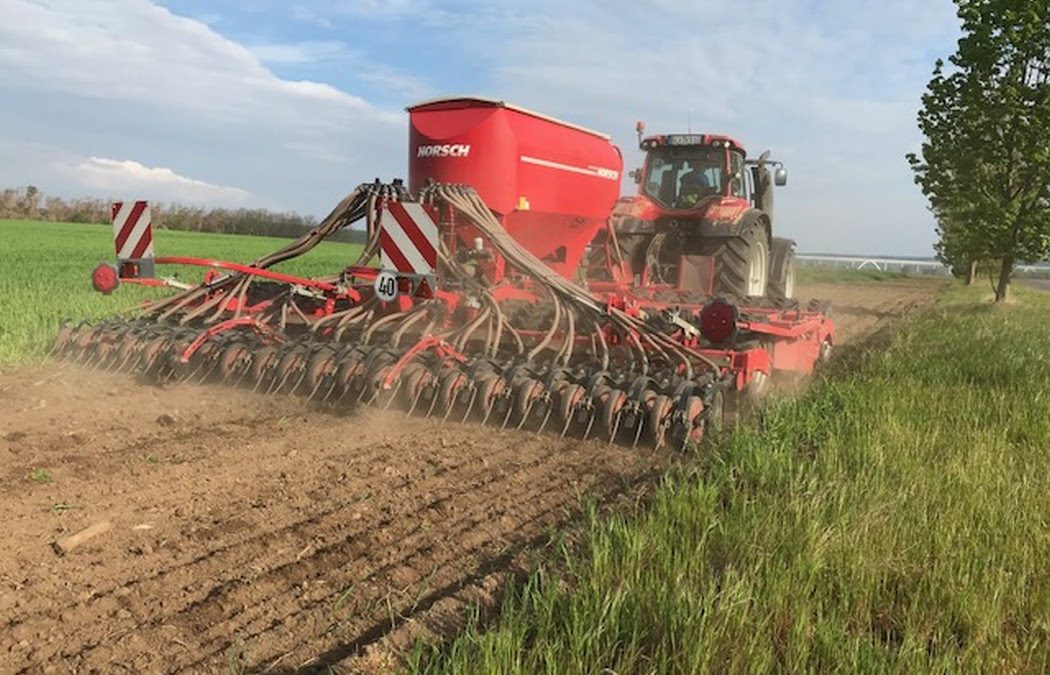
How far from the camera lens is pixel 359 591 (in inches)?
105

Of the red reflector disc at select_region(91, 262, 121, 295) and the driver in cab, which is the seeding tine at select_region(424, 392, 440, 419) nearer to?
the red reflector disc at select_region(91, 262, 121, 295)

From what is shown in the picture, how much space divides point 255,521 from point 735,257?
20.4 ft

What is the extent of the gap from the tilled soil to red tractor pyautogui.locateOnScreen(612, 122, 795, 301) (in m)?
4.23

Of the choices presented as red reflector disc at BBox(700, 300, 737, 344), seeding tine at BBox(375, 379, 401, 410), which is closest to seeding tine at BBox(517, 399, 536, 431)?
seeding tine at BBox(375, 379, 401, 410)

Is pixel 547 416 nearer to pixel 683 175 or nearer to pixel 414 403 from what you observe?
pixel 414 403

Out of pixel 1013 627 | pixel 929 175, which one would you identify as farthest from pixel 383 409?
pixel 929 175

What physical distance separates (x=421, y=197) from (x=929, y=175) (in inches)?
592

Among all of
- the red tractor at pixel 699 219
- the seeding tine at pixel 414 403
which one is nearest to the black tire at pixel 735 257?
the red tractor at pixel 699 219

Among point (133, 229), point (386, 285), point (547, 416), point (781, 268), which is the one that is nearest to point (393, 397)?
point (386, 285)

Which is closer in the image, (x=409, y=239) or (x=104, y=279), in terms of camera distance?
(x=409, y=239)

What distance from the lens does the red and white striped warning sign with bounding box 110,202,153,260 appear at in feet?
20.2

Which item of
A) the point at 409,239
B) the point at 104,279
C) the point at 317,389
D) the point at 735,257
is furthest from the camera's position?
the point at 735,257

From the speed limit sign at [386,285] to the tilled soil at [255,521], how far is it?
0.80 meters

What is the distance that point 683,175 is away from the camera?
924 cm
